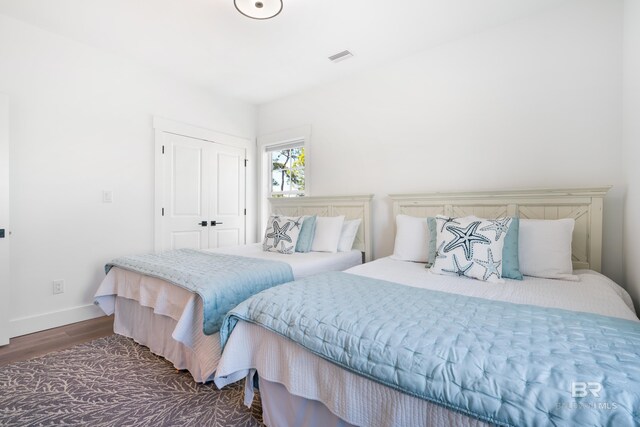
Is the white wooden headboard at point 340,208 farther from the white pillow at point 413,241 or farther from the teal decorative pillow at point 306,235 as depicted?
the white pillow at point 413,241

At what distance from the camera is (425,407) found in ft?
2.64

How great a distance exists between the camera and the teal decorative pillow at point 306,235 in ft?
9.59

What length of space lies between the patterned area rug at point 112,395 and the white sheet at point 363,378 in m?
0.27

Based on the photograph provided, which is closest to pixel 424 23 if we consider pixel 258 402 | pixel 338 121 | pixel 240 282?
pixel 338 121

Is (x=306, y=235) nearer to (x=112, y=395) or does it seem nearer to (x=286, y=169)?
(x=286, y=169)

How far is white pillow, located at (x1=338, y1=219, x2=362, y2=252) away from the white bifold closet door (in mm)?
1770

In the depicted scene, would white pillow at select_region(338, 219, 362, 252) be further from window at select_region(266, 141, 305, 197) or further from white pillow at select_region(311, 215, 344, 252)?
window at select_region(266, 141, 305, 197)

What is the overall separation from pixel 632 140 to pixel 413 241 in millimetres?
1461

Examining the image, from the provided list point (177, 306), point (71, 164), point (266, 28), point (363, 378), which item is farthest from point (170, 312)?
point (266, 28)

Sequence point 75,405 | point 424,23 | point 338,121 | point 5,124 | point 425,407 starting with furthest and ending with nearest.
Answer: point 338,121 → point 424,23 → point 5,124 → point 75,405 → point 425,407

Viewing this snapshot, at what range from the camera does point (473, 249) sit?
1825 mm

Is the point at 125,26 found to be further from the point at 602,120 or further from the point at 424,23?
the point at 602,120

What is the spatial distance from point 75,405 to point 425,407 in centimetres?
186

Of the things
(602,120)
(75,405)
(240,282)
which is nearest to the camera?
(75,405)
